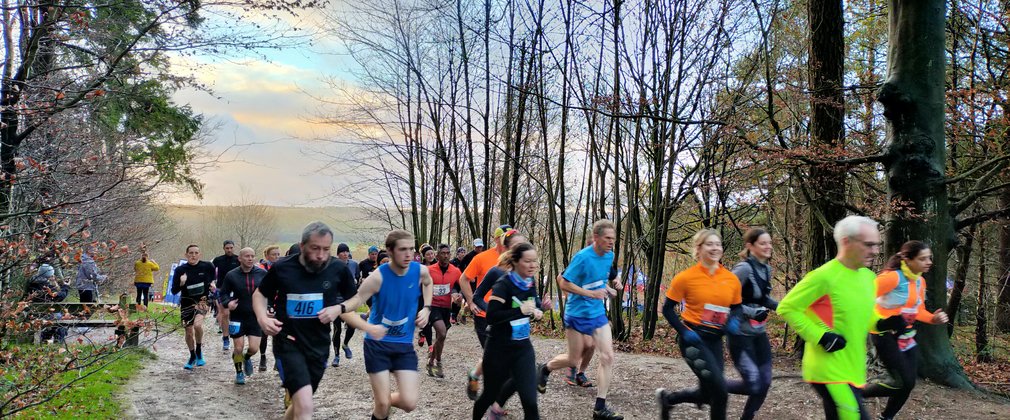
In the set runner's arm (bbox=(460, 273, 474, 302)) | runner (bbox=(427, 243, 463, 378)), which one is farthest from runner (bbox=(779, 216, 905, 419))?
runner (bbox=(427, 243, 463, 378))

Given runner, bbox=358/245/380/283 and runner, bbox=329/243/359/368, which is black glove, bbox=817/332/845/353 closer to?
runner, bbox=329/243/359/368

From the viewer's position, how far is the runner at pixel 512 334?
5.50 meters

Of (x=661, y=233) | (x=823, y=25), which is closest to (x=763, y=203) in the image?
(x=661, y=233)

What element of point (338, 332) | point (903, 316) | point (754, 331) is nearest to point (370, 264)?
point (338, 332)

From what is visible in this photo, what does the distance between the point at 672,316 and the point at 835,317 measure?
1.65m

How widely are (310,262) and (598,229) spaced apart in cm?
294

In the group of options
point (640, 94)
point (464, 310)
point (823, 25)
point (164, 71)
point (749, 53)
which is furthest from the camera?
point (464, 310)

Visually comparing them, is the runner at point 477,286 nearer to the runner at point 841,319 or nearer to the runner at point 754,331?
the runner at point 754,331

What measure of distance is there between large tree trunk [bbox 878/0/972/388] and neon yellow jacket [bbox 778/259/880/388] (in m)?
4.91

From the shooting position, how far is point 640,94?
14.3 metres

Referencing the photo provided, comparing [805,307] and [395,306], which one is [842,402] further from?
[395,306]

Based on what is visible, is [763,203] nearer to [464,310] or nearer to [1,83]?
[464,310]

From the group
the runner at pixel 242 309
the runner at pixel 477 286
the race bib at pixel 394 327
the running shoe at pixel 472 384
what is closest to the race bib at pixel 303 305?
the race bib at pixel 394 327

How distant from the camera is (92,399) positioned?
7.89 meters
